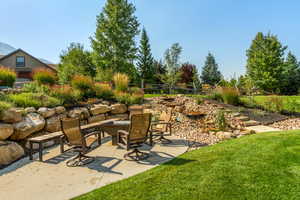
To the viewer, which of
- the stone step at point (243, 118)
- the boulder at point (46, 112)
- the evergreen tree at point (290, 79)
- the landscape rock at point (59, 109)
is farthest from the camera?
the evergreen tree at point (290, 79)

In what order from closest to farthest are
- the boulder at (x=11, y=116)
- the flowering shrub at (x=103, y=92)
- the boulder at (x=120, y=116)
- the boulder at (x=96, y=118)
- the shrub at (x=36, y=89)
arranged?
the boulder at (x=11, y=116) < the boulder at (x=96, y=118) < the shrub at (x=36, y=89) < the boulder at (x=120, y=116) < the flowering shrub at (x=103, y=92)

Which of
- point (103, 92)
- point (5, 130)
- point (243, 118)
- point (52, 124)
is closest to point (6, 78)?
point (52, 124)

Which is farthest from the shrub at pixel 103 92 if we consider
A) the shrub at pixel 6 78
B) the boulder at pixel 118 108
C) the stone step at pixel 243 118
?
the stone step at pixel 243 118

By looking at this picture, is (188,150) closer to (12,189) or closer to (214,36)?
(12,189)

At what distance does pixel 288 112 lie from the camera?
29.1 ft

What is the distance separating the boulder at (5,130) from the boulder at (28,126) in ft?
0.56

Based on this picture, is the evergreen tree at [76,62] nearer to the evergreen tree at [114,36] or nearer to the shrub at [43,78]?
the evergreen tree at [114,36]

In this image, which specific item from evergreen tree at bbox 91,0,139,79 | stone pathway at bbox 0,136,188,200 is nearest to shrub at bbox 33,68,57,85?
stone pathway at bbox 0,136,188,200

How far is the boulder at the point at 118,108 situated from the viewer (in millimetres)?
7525

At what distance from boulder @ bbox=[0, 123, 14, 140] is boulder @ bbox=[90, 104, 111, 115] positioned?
8.98 feet

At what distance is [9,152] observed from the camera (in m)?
3.93

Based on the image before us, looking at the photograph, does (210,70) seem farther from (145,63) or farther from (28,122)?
(28,122)

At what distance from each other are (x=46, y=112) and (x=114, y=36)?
14.2 metres

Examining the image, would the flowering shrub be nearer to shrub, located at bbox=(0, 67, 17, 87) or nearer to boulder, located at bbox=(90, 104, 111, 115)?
boulder, located at bbox=(90, 104, 111, 115)
